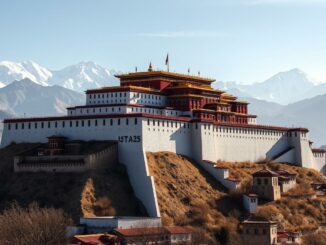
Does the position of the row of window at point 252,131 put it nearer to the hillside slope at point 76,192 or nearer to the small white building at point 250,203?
the small white building at point 250,203

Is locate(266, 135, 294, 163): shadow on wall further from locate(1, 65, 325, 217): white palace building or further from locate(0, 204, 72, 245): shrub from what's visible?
locate(0, 204, 72, 245): shrub

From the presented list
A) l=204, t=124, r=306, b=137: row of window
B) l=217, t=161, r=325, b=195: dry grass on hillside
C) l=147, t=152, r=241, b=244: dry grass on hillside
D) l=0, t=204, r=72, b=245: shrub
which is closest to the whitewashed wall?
l=147, t=152, r=241, b=244: dry grass on hillside

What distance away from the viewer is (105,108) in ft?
455

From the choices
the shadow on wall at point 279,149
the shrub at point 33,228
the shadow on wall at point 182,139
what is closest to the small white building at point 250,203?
the shadow on wall at point 182,139

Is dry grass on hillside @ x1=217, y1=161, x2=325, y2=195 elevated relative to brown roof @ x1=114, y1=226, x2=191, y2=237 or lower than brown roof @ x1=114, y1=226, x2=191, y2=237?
elevated

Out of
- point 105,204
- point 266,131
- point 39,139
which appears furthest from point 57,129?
point 266,131

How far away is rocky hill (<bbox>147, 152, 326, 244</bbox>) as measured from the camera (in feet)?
389

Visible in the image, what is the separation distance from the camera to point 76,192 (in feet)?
379

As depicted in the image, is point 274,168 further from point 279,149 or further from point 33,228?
point 33,228

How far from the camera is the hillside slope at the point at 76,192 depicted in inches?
4483

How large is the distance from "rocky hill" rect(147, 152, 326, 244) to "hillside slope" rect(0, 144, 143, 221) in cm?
539

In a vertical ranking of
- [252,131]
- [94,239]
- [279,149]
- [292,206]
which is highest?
[252,131]

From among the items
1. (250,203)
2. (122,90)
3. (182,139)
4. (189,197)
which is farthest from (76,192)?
(122,90)

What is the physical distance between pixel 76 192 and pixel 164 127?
21.9m
